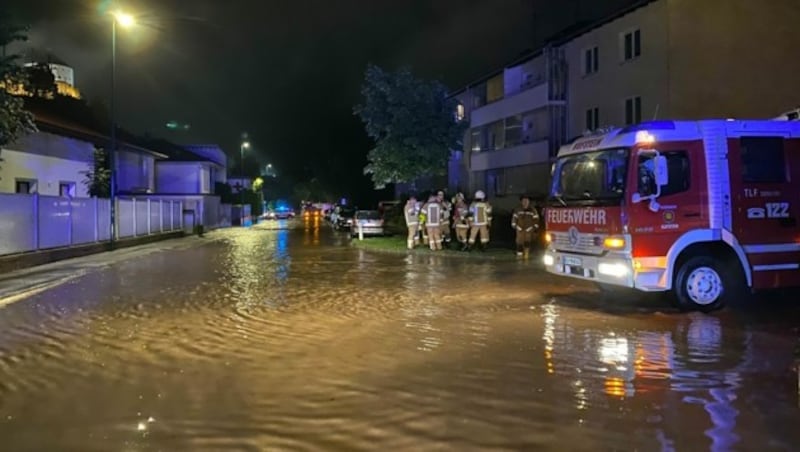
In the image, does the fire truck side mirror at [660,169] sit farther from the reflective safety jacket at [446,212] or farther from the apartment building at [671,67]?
the apartment building at [671,67]

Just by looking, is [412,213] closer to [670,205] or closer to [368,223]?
[368,223]

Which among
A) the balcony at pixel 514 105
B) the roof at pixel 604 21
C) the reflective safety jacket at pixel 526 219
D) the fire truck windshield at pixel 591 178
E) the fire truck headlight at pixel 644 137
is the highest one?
the roof at pixel 604 21

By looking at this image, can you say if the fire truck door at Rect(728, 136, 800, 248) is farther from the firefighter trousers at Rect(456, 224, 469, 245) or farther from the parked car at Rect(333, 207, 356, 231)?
the parked car at Rect(333, 207, 356, 231)

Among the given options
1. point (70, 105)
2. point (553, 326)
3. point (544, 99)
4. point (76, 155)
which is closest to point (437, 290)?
point (553, 326)

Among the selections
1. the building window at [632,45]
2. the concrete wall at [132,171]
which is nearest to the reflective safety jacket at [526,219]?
the building window at [632,45]

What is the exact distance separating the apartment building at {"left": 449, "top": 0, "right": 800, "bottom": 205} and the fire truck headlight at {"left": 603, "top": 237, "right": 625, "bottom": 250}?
50.7 ft

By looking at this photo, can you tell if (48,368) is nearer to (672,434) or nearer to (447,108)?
(672,434)

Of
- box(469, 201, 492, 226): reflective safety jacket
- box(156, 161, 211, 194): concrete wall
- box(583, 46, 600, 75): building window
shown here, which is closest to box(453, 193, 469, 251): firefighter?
box(469, 201, 492, 226): reflective safety jacket

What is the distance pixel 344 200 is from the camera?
67750mm

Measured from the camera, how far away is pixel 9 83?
63.9 feet

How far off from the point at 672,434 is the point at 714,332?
476 cm

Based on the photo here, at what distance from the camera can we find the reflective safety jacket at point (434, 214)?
76.7 ft

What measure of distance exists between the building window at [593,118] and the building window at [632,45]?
315 cm

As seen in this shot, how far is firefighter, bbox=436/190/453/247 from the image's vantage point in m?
23.6
